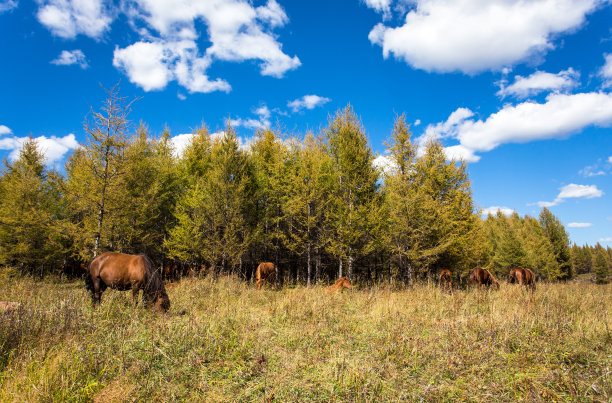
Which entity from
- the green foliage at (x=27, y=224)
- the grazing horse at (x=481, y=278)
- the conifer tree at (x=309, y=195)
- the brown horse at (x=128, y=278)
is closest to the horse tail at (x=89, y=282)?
the brown horse at (x=128, y=278)

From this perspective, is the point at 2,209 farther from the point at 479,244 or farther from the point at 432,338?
the point at 479,244

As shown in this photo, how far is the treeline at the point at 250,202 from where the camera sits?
14.2 m

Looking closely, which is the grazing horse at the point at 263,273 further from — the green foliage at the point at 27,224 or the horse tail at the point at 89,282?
the green foliage at the point at 27,224

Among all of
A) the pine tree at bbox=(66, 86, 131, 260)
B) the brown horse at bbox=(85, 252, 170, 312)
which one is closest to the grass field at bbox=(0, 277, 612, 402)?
the brown horse at bbox=(85, 252, 170, 312)

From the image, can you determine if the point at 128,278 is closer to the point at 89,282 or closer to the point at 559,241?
the point at 89,282

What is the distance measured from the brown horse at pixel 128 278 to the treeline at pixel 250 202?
5.51 metres

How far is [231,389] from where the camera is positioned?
3.89 m

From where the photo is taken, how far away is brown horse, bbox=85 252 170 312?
7504mm

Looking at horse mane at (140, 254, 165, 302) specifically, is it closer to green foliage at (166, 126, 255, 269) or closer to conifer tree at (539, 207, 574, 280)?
green foliage at (166, 126, 255, 269)

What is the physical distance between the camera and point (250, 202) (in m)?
Result: 17.7

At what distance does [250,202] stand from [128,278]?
1005cm

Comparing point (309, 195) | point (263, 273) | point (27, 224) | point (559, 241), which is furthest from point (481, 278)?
point (559, 241)

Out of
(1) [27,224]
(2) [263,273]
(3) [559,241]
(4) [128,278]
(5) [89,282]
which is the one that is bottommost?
(2) [263,273]

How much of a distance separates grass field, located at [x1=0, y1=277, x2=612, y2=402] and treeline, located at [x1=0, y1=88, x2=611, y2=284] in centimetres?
817
